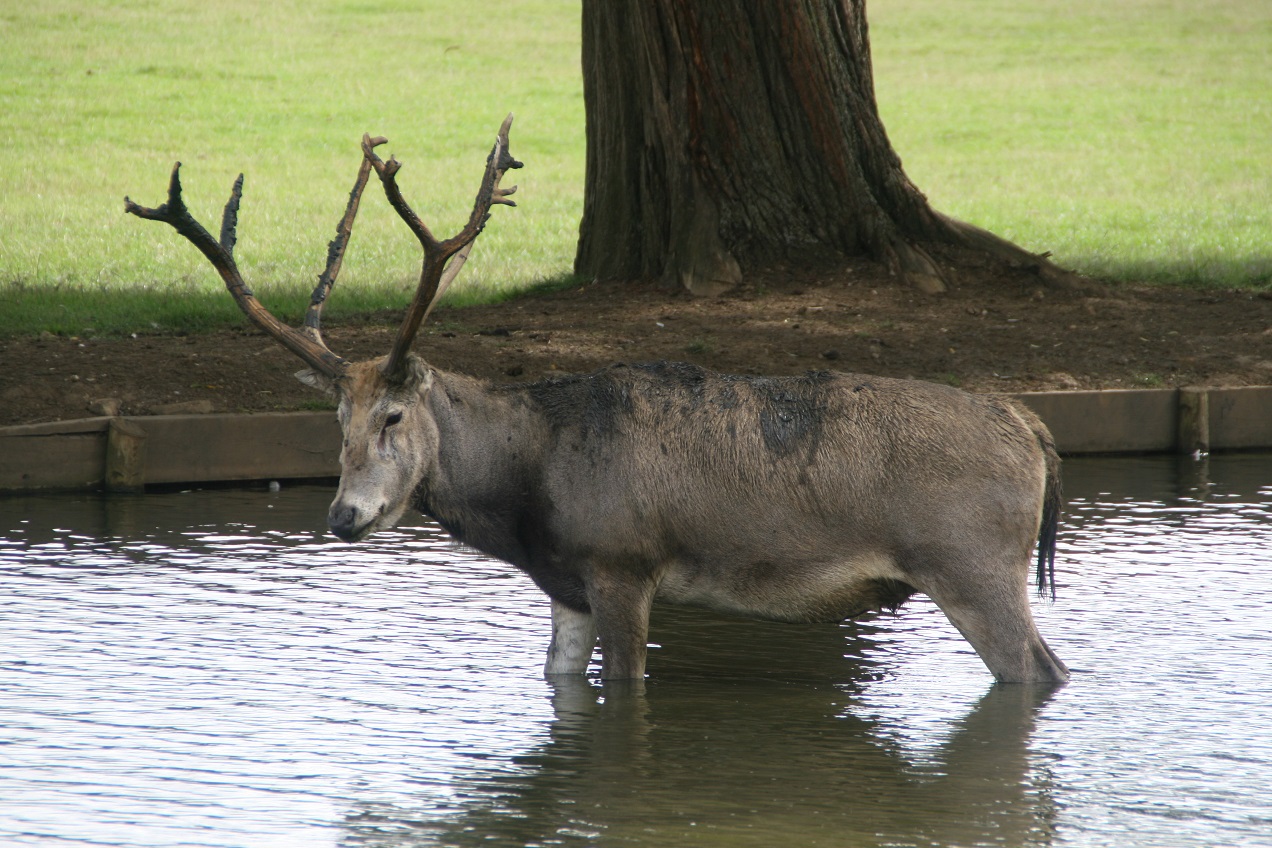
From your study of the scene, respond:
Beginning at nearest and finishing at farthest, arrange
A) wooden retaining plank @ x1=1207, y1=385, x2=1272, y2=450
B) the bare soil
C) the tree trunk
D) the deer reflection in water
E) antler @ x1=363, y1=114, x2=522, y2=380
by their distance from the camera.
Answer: the deer reflection in water < antler @ x1=363, y1=114, x2=522, y2=380 < the bare soil < wooden retaining plank @ x1=1207, y1=385, x2=1272, y2=450 < the tree trunk

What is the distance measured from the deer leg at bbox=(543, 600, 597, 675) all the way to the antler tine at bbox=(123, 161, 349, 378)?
141 cm

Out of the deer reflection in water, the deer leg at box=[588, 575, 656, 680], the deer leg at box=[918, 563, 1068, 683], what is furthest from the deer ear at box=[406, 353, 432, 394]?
the deer leg at box=[918, 563, 1068, 683]

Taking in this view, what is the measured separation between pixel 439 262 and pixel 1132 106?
1229 inches

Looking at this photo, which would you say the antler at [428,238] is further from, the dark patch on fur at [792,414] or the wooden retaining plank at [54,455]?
the wooden retaining plank at [54,455]

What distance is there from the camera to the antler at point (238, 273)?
713cm

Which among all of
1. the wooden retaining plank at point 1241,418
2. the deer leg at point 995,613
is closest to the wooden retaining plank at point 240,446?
the deer leg at point 995,613

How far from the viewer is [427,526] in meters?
10.6

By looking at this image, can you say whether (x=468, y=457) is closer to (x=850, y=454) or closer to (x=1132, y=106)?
(x=850, y=454)

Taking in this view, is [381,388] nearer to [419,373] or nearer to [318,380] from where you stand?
[419,373]

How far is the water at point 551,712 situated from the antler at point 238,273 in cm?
138

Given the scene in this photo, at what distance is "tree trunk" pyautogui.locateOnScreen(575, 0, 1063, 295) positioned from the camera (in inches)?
595

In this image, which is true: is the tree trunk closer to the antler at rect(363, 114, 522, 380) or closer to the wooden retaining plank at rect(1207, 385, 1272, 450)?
the wooden retaining plank at rect(1207, 385, 1272, 450)

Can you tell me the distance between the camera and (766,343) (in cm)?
1349

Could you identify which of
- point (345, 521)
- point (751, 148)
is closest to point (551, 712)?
point (345, 521)
